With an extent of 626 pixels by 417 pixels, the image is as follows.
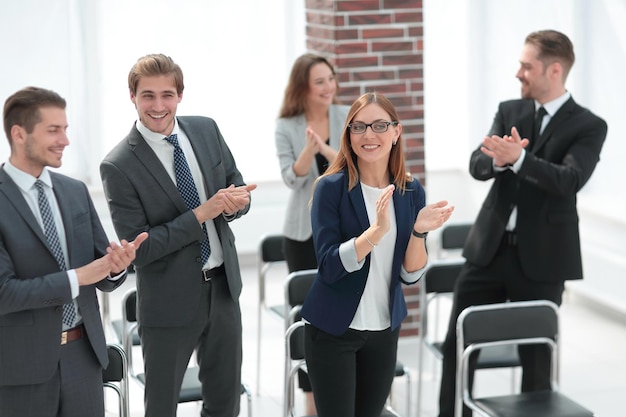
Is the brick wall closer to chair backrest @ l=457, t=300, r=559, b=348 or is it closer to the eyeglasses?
chair backrest @ l=457, t=300, r=559, b=348

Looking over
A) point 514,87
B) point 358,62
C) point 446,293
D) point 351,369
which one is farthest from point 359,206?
point 514,87

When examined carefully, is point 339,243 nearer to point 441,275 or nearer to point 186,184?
point 186,184

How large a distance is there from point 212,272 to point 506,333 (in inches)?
53.8

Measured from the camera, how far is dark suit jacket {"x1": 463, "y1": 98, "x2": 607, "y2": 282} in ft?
15.8

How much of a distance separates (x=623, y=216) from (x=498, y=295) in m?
2.53

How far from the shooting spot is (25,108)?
350 centimetres

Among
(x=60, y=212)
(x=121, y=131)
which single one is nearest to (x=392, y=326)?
(x=60, y=212)

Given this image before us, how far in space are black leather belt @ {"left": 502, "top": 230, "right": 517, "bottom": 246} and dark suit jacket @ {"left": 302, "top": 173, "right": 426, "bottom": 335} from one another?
117 cm

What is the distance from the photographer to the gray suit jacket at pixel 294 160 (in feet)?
18.3

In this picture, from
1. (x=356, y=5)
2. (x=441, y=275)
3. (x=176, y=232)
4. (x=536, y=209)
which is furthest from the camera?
(x=356, y=5)

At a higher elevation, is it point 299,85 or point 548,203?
point 299,85

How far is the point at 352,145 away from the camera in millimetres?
3865

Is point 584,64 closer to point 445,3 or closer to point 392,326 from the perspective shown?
point 445,3

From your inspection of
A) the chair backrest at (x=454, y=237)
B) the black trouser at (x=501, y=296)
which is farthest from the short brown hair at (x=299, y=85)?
the black trouser at (x=501, y=296)
